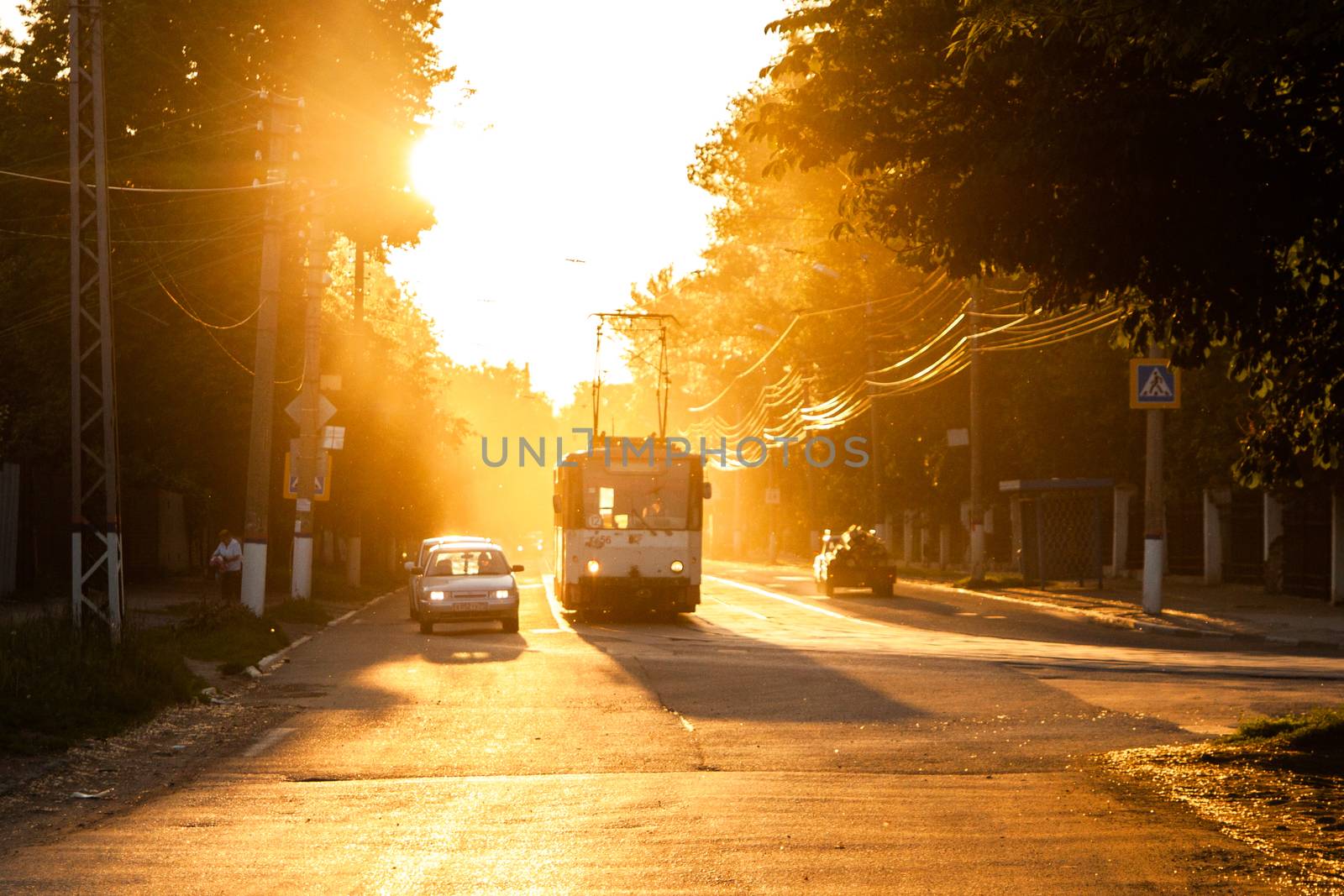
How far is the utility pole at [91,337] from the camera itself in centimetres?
1873

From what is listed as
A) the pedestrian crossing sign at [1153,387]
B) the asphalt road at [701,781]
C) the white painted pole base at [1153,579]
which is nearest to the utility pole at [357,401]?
the asphalt road at [701,781]

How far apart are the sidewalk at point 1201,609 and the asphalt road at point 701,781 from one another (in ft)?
13.3

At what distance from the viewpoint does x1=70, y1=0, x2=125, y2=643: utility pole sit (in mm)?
18734

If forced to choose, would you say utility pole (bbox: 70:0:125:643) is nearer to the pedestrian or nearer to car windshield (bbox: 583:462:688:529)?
the pedestrian

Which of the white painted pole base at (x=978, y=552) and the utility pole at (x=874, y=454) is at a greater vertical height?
the utility pole at (x=874, y=454)

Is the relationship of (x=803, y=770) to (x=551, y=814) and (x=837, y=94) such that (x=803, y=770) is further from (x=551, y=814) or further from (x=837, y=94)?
(x=837, y=94)

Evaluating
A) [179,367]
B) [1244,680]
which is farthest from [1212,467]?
[179,367]

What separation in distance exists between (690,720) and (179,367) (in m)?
23.4

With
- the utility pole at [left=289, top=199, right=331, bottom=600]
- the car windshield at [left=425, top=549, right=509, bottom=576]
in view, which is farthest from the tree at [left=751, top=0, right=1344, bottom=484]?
the utility pole at [left=289, top=199, right=331, bottom=600]

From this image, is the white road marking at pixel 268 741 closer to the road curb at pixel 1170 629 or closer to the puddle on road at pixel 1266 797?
the puddle on road at pixel 1266 797

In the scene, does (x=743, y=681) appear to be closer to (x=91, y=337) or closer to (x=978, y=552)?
(x=91, y=337)

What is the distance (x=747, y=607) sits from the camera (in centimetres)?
3662

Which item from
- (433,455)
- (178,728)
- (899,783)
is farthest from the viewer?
(433,455)

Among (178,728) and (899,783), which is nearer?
(899,783)
